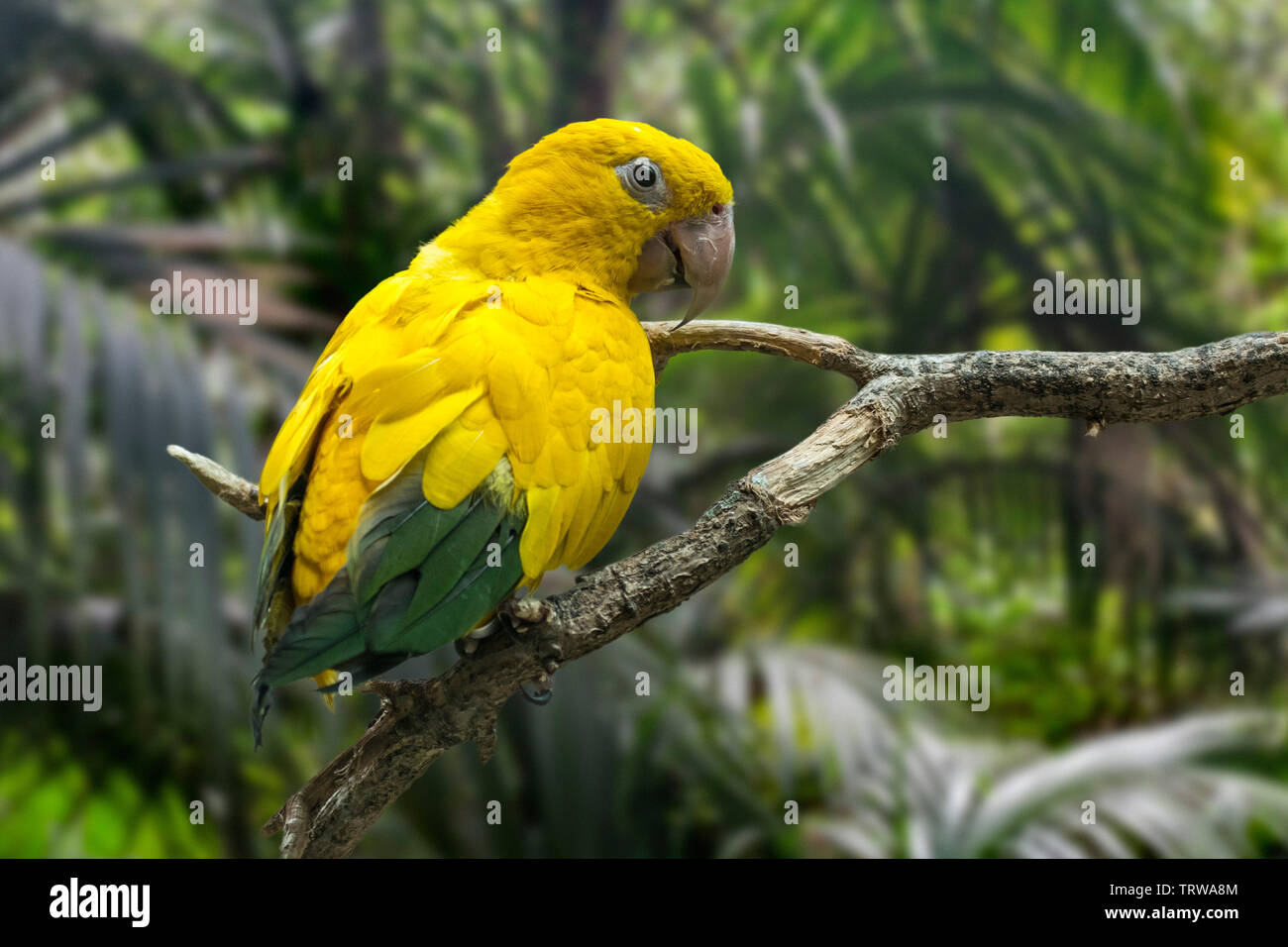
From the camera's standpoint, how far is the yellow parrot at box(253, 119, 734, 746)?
45.7 inches

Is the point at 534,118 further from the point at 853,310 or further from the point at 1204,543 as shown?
the point at 1204,543

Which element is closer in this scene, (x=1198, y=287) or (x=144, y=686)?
(x=144, y=686)

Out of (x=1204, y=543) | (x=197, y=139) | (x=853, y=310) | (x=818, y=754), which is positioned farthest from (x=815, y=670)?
(x=197, y=139)

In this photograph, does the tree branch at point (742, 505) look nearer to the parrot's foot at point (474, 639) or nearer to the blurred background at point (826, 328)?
the parrot's foot at point (474, 639)

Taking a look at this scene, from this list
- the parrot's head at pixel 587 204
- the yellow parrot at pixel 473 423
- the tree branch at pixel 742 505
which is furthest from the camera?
the parrot's head at pixel 587 204

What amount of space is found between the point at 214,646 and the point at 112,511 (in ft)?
2.65

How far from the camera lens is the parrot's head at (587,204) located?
1.56 meters

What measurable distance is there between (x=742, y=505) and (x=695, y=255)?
0.53 metres

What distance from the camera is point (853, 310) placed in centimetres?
364

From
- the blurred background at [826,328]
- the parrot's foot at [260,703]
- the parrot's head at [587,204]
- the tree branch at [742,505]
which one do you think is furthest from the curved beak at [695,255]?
the blurred background at [826,328]

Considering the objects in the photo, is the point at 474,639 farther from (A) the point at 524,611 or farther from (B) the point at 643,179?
(B) the point at 643,179

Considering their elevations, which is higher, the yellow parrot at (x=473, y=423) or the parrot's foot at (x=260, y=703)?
the yellow parrot at (x=473, y=423)

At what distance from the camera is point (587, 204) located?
5.15 ft

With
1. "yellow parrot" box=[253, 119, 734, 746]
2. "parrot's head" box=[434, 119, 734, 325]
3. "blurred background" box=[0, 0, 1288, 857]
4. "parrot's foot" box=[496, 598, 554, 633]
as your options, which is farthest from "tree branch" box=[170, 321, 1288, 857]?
"blurred background" box=[0, 0, 1288, 857]
